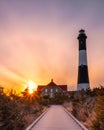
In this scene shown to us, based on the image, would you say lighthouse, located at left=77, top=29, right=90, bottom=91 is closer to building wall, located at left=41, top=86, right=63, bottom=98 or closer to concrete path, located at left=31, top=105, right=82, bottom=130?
concrete path, located at left=31, top=105, right=82, bottom=130

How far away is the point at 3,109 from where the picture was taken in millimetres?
14578

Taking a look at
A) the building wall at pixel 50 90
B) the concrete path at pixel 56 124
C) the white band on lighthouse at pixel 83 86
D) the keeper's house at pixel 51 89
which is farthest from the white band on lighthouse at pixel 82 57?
the building wall at pixel 50 90

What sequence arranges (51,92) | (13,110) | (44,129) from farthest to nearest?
(51,92) < (44,129) < (13,110)

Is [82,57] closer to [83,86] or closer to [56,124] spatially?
[83,86]

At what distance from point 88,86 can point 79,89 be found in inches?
71.8

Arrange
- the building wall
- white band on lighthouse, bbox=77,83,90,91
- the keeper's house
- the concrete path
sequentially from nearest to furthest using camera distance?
the concrete path, white band on lighthouse, bbox=77,83,90,91, the keeper's house, the building wall

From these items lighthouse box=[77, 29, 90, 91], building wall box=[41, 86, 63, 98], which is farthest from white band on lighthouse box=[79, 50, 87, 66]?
building wall box=[41, 86, 63, 98]

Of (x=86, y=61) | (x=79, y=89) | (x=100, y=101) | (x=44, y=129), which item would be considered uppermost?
(x=86, y=61)

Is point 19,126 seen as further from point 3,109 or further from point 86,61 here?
point 86,61

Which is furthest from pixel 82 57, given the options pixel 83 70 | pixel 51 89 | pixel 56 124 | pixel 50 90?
pixel 50 90

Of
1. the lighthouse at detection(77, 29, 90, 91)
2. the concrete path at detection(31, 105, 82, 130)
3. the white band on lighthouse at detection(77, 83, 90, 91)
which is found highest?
the lighthouse at detection(77, 29, 90, 91)

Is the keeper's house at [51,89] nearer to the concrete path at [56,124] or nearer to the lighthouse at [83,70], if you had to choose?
the lighthouse at [83,70]

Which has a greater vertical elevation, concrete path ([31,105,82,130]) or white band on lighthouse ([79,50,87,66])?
white band on lighthouse ([79,50,87,66])

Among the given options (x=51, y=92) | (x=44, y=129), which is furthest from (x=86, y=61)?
(x=51, y=92)
